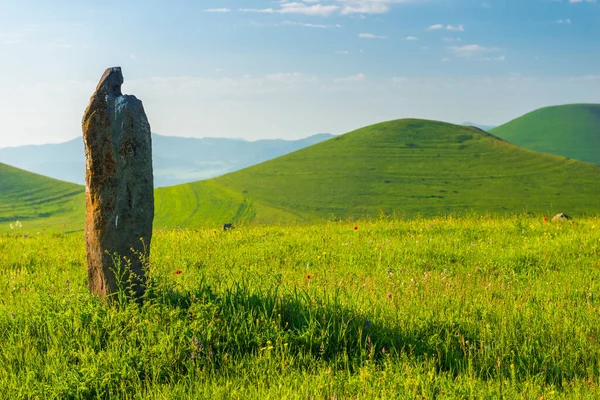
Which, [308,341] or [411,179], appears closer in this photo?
[308,341]

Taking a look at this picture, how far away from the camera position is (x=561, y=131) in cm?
14400

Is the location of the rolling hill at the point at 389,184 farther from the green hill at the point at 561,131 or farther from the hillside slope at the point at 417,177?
the green hill at the point at 561,131

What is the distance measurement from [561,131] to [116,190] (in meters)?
158

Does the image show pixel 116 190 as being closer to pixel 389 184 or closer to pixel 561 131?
pixel 389 184

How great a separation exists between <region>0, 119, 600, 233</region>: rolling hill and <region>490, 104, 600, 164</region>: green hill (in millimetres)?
46757

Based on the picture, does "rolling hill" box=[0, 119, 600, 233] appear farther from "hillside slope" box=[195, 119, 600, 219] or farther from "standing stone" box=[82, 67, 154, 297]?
"standing stone" box=[82, 67, 154, 297]

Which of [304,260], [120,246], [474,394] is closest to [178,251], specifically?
[304,260]

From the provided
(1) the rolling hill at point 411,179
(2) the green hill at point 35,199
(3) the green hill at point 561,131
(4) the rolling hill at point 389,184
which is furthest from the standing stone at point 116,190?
(3) the green hill at point 561,131

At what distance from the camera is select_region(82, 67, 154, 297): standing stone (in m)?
6.98

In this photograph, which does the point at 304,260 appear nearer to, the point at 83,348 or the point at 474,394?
the point at 83,348

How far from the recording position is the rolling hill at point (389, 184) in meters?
63.7

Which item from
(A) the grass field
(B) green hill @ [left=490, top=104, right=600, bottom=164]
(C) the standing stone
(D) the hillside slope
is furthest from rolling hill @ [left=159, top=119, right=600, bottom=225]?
(C) the standing stone

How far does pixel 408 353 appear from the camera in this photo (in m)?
5.97

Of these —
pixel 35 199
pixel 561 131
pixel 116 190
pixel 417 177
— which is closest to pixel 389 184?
pixel 417 177
